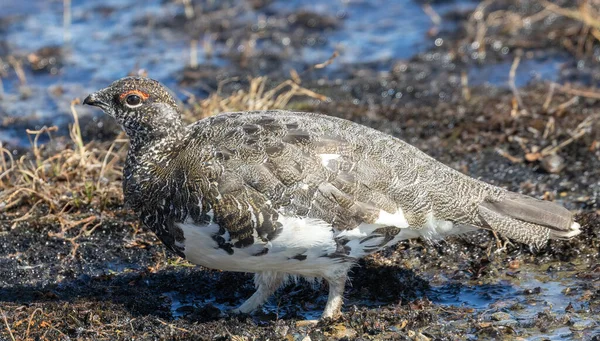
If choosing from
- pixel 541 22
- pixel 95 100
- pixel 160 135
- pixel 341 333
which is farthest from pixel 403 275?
pixel 541 22

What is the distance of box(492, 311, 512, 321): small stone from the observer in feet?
20.3

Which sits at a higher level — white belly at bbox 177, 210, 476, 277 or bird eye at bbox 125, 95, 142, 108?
bird eye at bbox 125, 95, 142, 108

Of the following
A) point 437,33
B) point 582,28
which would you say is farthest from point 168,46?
point 582,28

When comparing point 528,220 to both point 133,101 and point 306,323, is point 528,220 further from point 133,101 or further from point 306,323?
point 133,101

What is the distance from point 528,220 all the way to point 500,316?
72 cm

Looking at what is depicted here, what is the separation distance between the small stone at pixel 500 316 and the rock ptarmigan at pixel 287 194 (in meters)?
0.55

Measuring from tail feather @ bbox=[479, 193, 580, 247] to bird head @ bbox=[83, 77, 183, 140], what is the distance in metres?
2.34

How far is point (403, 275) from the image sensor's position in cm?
677

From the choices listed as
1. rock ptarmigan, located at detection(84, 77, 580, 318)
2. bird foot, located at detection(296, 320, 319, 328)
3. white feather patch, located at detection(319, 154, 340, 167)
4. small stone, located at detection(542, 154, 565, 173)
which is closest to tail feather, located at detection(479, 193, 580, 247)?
rock ptarmigan, located at detection(84, 77, 580, 318)

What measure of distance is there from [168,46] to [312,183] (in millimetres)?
7105

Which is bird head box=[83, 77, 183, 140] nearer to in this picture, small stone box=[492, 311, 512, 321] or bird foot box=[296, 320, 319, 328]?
bird foot box=[296, 320, 319, 328]

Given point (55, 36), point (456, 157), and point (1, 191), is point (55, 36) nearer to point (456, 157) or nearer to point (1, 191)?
point (1, 191)

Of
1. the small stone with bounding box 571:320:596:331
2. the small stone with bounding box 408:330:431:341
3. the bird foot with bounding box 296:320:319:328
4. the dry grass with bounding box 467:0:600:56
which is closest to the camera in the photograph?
the small stone with bounding box 408:330:431:341

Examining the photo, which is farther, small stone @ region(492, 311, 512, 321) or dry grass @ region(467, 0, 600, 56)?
dry grass @ region(467, 0, 600, 56)
